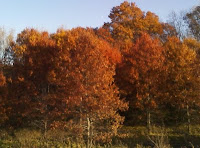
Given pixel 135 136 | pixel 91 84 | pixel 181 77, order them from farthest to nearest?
pixel 181 77 < pixel 135 136 < pixel 91 84

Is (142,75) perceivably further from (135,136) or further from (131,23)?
(131,23)

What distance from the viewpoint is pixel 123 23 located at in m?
42.6

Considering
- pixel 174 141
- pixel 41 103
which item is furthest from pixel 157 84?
pixel 41 103

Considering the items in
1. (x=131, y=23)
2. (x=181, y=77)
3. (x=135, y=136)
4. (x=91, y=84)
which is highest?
(x=131, y=23)

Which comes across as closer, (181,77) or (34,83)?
(181,77)

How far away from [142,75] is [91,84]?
8916mm

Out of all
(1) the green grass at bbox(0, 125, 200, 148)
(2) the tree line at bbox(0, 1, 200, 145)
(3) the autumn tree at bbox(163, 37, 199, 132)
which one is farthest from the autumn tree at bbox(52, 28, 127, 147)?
(3) the autumn tree at bbox(163, 37, 199, 132)

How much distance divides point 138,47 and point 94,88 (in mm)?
10242

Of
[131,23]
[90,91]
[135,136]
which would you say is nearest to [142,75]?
[135,136]

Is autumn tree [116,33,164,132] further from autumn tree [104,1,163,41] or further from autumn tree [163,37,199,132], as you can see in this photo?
autumn tree [104,1,163,41]

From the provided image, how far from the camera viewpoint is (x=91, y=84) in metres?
18.9

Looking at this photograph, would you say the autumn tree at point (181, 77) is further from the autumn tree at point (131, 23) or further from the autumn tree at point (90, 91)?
the autumn tree at point (131, 23)

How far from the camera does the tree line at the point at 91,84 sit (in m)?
19.0

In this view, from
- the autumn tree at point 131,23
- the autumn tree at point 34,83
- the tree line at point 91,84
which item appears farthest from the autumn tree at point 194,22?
the autumn tree at point 34,83
